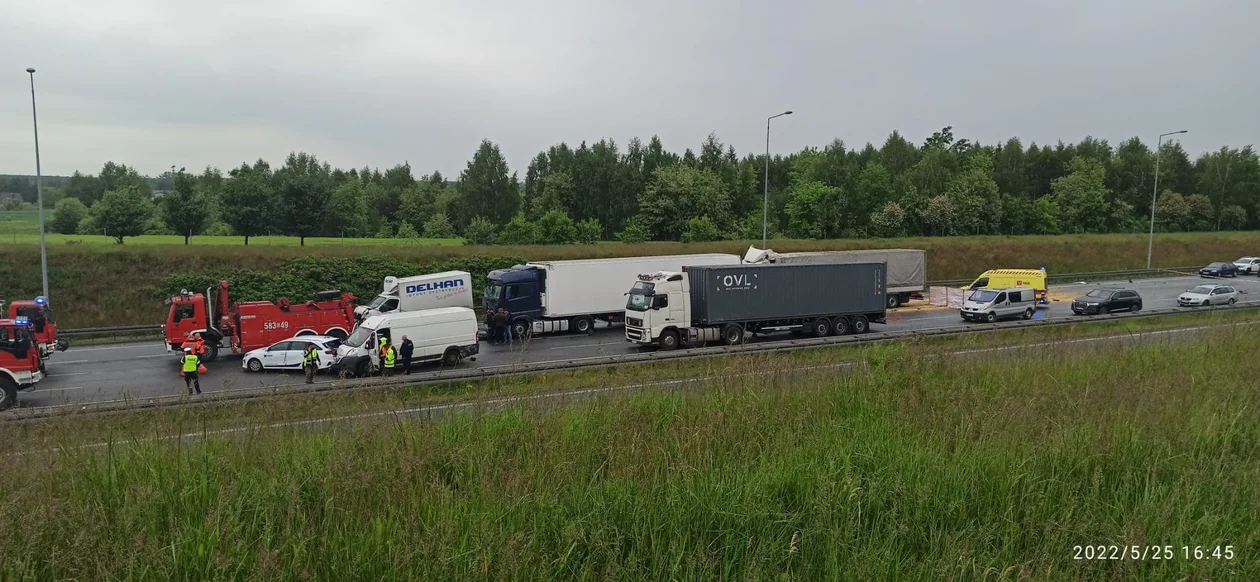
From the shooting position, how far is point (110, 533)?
13.6 ft

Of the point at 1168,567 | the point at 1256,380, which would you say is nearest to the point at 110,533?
the point at 1168,567

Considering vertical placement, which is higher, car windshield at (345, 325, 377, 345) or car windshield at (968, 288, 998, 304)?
car windshield at (968, 288, 998, 304)

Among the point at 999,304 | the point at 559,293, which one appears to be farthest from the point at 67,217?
the point at 999,304

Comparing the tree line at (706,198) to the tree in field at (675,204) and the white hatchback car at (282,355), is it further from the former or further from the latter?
the white hatchback car at (282,355)

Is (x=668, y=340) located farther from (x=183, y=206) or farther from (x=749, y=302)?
(x=183, y=206)

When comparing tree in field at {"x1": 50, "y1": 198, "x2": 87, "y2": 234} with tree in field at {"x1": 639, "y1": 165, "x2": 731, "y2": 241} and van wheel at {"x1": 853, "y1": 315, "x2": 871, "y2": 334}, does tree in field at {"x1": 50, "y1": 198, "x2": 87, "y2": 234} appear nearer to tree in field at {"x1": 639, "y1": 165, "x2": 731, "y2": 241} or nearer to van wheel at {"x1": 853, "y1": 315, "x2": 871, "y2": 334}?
tree in field at {"x1": 639, "y1": 165, "x2": 731, "y2": 241}

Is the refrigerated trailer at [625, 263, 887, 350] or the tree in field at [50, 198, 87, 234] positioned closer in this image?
the refrigerated trailer at [625, 263, 887, 350]

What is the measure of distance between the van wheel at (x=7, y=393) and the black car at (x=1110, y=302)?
40.9 meters

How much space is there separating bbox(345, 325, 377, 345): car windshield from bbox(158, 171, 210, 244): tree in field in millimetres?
32880

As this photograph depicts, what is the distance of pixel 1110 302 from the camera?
1286 inches

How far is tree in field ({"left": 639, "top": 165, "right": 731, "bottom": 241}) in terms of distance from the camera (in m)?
64.9

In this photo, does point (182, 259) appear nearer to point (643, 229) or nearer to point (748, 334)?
point (748, 334)

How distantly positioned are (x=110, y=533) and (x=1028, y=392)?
8.96m

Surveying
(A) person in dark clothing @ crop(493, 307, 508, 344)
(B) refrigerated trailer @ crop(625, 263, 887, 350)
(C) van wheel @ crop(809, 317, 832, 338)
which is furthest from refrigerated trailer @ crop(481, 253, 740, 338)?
(C) van wheel @ crop(809, 317, 832, 338)
